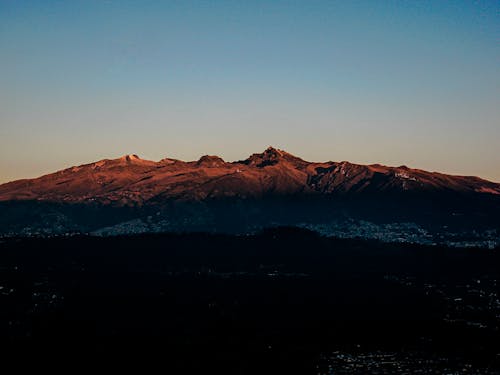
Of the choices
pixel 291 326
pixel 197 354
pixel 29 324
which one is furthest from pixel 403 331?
pixel 29 324

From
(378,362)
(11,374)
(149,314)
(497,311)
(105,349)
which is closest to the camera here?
(11,374)

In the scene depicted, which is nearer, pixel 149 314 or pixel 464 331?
pixel 464 331

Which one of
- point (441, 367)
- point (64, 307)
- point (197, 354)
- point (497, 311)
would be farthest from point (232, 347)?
point (497, 311)

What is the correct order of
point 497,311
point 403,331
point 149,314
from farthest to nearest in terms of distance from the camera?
point 497,311 < point 149,314 < point 403,331

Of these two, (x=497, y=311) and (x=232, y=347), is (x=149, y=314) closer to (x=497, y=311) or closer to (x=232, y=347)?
(x=232, y=347)

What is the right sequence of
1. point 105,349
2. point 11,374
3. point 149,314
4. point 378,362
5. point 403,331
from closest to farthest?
point 11,374, point 378,362, point 105,349, point 403,331, point 149,314

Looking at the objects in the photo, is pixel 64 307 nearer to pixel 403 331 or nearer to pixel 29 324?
pixel 29 324

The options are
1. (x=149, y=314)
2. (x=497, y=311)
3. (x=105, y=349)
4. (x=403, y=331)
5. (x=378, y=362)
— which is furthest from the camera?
(x=497, y=311)

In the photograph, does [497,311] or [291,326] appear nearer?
[291,326]

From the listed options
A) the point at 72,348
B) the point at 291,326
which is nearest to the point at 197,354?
the point at 72,348
